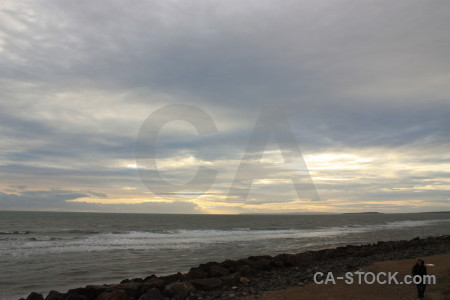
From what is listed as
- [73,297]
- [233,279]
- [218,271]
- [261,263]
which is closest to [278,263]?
[261,263]

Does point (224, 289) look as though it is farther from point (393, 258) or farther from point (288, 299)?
point (393, 258)

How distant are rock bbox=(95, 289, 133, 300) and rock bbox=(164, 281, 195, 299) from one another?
123 centimetres

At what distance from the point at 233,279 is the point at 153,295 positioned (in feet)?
10.6

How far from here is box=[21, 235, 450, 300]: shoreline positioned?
1058cm

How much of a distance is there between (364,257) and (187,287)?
38.7 feet

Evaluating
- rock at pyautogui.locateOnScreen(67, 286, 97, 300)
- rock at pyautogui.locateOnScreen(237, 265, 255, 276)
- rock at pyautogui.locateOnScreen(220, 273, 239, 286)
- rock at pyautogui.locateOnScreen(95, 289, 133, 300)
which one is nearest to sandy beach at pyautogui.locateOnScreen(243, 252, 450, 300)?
rock at pyautogui.locateOnScreen(220, 273, 239, 286)

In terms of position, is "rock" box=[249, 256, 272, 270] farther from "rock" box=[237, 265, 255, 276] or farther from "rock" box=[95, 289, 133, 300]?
"rock" box=[95, 289, 133, 300]

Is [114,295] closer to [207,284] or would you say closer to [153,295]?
[153,295]

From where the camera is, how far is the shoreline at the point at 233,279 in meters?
10.6

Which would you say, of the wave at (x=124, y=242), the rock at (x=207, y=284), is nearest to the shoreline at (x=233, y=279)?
the rock at (x=207, y=284)

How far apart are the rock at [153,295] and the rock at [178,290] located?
0.90 feet

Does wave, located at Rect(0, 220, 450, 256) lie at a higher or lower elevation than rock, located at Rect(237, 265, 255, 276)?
lower

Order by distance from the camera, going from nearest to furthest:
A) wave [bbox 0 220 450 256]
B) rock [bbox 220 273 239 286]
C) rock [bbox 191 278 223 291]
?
1. rock [bbox 191 278 223 291]
2. rock [bbox 220 273 239 286]
3. wave [bbox 0 220 450 256]

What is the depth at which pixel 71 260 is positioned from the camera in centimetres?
2055
